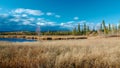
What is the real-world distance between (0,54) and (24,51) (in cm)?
122

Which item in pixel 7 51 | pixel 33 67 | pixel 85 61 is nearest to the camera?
pixel 33 67

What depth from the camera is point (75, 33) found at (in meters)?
112

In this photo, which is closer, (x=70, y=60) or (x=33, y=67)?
(x=33, y=67)

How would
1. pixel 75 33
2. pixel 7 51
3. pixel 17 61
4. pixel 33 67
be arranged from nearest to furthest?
pixel 33 67
pixel 17 61
pixel 7 51
pixel 75 33

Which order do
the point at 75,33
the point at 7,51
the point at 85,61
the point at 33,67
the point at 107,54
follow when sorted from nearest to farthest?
the point at 33,67 → the point at 85,61 → the point at 7,51 → the point at 107,54 → the point at 75,33

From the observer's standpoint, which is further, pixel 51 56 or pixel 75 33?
pixel 75 33

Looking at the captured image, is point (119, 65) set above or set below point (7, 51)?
below

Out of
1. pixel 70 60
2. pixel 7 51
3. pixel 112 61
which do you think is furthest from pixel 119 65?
pixel 7 51

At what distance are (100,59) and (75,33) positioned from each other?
4026 inches

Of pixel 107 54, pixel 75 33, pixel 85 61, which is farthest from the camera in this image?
pixel 75 33

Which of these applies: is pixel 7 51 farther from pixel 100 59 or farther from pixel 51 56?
pixel 100 59

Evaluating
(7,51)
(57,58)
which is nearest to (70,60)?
(57,58)

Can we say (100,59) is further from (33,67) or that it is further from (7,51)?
(7,51)

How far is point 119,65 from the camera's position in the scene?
9094mm
